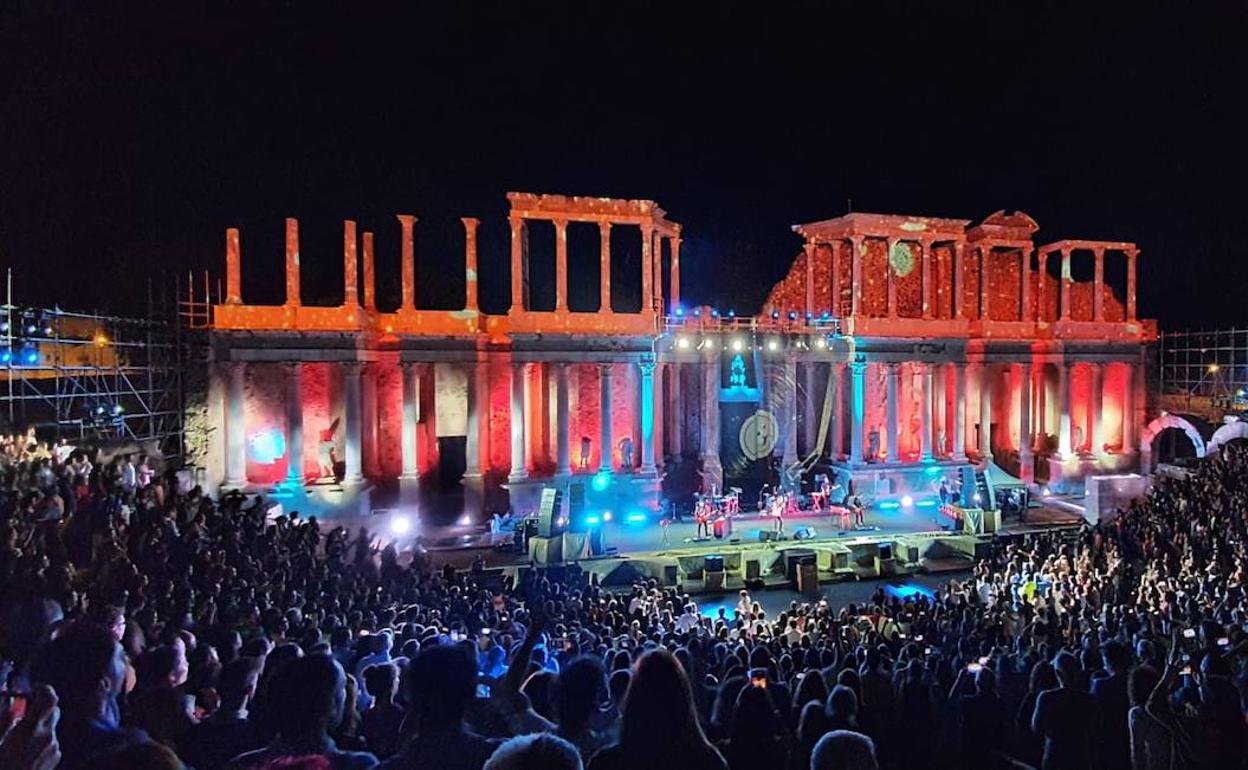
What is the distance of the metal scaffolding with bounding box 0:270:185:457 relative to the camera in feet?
65.0

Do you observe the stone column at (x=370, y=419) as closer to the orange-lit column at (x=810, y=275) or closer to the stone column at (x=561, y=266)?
the stone column at (x=561, y=266)

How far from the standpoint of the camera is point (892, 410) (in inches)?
1227

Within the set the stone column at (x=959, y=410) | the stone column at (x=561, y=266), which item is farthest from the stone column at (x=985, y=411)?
the stone column at (x=561, y=266)

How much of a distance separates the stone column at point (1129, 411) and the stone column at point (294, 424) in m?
35.3

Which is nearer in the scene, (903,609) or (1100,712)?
(1100,712)

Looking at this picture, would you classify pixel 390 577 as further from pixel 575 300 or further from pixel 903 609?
pixel 575 300

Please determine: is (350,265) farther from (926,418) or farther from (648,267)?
(926,418)

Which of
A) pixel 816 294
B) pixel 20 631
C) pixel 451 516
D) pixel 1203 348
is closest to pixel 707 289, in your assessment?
pixel 816 294

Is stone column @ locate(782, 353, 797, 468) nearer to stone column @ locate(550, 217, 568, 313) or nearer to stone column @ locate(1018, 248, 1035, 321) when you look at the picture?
stone column @ locate(550, 217, 568, 313)

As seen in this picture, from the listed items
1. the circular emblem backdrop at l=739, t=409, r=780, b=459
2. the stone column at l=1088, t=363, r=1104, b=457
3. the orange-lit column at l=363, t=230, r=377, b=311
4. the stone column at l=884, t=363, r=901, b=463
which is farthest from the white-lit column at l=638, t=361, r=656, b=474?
the stone column at l=1088, t=363, r=1104, b=457

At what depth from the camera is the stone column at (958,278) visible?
3147cm

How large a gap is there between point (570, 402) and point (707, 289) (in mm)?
12021

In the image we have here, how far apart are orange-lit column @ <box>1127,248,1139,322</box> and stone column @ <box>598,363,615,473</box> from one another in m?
24.4

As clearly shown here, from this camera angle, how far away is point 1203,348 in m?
34.9
